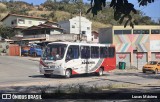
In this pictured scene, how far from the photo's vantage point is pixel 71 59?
→ 99.2ft

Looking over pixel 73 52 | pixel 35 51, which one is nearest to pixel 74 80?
pixel 73 52

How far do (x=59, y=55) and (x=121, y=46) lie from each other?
35.4 m

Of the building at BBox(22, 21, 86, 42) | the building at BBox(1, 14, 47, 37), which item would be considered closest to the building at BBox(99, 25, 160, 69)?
the building at BBox(22, 21, 86, 42)

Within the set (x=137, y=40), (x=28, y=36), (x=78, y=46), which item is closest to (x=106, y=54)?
(x=78, y=46)

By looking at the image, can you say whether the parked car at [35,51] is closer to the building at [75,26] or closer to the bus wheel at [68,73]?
the building at [75,26]

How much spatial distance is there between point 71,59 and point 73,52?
2.25 ft

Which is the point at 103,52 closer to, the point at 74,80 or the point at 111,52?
the point at 111,52

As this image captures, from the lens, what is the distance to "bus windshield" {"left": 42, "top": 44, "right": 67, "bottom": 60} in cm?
2941

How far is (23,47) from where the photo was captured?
216 feet

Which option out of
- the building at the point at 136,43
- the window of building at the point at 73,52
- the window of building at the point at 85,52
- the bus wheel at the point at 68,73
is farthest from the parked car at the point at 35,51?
the bus wheel at the point at 68,73

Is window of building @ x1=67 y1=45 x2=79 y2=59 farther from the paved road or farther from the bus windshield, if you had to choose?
the paved road

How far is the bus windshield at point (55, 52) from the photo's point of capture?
29406 mm

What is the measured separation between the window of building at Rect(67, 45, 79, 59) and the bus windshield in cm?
63

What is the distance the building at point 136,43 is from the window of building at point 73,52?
108ft
